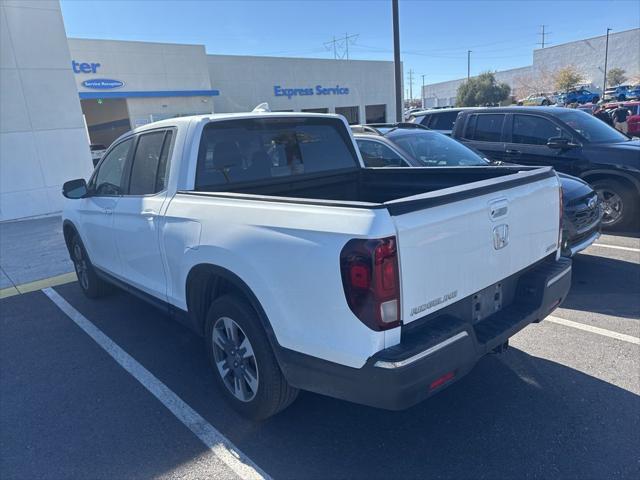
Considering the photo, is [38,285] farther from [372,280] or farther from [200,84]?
[200,84]

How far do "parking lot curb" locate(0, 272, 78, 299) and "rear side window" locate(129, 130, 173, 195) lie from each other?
3229 millimetres

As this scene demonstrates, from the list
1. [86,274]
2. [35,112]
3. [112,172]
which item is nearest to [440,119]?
[112,172]

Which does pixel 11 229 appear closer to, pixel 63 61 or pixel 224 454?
pixel 63 61

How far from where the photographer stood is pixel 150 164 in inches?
147

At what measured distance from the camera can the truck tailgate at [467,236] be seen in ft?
6.96

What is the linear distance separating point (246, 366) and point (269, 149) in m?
1.76

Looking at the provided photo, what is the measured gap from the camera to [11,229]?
33.0ft

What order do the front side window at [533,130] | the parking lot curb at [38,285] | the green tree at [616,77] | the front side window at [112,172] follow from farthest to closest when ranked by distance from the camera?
the green tree at [616,77], the front side window at [533,130], the parking lot curb at [38,285], the front side window at [112,172]

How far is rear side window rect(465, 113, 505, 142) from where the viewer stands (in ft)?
26.8

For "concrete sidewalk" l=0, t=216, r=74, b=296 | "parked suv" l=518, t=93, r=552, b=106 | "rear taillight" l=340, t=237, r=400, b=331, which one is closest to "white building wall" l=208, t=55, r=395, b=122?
"parked suv" l=518, t=93, r=552, b=106

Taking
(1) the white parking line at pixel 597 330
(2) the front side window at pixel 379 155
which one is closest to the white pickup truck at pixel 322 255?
(1) the white parking line at pixel 597 330

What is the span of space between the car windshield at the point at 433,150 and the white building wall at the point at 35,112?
9036 mm

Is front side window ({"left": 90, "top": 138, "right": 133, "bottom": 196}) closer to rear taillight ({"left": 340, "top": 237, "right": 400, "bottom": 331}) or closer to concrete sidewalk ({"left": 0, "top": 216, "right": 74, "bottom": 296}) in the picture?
concrete sidewalk ({"left": 0, "top": 216, "right": 74, "bottom": 296})

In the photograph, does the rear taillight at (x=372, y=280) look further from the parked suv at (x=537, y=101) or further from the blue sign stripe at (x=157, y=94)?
the parked suv at (x=537, y=101)
